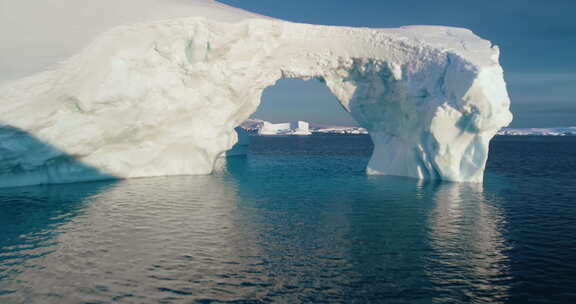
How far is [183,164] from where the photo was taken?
30125 mm

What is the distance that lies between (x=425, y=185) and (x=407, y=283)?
16758mm

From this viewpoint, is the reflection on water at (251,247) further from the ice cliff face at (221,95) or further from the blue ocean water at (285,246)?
the ice cliff face at (221,95)

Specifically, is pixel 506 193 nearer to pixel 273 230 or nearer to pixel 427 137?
pixel 427 137

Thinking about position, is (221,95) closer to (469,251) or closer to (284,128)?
(469,251)

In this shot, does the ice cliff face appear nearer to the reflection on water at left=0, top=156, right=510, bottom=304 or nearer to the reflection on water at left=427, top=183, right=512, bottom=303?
the reflection on water at left=0, top=156, right=510, bottom=304

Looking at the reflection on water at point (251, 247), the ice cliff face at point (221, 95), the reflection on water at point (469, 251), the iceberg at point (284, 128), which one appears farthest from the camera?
the iceberg at point (284, 128)

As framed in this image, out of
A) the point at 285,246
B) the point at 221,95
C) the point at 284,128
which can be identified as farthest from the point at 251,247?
the point at 284,128

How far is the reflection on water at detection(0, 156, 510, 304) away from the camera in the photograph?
30.7ft

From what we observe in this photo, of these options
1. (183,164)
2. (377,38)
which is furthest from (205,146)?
(377,38)

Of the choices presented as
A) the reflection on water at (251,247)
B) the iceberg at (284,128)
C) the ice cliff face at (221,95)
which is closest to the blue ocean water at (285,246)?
the reflection on water at (251,247)

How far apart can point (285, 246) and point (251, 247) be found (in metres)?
1.01

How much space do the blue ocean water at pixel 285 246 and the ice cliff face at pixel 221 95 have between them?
356 cm

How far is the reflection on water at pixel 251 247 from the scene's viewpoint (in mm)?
9344

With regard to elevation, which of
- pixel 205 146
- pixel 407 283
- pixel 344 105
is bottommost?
pixel 407 283
